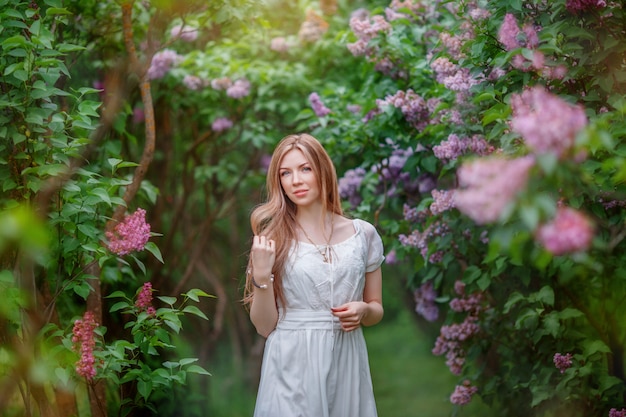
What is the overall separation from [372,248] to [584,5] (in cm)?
115

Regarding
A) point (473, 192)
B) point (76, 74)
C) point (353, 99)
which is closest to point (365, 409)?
point (473, 192)

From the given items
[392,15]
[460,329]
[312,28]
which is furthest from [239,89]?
[460,329]

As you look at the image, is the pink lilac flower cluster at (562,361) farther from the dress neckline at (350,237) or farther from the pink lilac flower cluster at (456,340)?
the dress neckline at (350,237)

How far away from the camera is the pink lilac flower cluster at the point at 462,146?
3.11 meters

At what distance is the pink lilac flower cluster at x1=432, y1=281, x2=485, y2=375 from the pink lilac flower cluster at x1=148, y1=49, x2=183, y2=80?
Result: 239cm

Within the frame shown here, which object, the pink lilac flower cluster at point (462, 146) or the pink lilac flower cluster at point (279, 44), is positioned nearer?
the pink lilac flower cluster at point (462, 146)

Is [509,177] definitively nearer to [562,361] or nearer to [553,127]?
[553,127]

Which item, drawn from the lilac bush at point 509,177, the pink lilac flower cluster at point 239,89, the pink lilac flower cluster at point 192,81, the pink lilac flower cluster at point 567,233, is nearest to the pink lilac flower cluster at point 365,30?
the lilac bush at point 509,177

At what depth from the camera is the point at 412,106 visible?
147 inches

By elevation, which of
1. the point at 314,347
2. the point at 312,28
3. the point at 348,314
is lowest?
the point at 314,347

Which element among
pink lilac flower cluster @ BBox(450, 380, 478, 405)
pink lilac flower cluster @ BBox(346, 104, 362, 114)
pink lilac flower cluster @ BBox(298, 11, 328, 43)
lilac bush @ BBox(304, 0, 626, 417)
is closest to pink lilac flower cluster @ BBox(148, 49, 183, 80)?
pink lilac flower cluster @ BBox(298, 11, 328, 43)

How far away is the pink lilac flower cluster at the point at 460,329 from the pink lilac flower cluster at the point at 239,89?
1906 millimetres

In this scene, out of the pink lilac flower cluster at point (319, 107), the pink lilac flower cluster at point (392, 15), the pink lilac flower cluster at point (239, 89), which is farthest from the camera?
the pink lilac flower cluster at point (239, 89)

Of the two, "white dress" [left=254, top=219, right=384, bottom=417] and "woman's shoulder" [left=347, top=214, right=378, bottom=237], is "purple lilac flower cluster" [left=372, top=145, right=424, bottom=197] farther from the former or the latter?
"white dress" [left=254, top=219, right=384, bottom=417]
